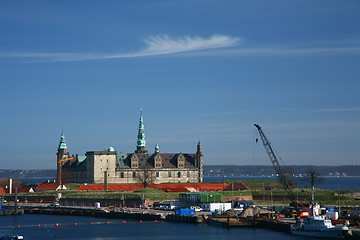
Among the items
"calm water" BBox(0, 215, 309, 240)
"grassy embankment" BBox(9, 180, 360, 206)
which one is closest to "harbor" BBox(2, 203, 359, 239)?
"calm water" BBox(0, 215, 309, 240)

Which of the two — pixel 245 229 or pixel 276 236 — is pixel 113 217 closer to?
pixel 245 229

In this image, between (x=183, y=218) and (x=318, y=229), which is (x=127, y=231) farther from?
(x=318, y=229)

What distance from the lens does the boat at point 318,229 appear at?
318 ft

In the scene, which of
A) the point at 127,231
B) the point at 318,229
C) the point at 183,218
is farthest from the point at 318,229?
the point at 183,218

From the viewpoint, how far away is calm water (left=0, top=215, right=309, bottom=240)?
105194mm

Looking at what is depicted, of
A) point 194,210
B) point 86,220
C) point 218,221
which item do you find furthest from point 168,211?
point 218,221

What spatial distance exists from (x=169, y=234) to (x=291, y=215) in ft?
97.4

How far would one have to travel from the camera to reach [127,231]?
113500 millimetres

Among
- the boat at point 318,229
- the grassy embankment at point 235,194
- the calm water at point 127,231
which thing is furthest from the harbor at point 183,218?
the grassy embankment at point 235,194

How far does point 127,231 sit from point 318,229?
30944 millimetres

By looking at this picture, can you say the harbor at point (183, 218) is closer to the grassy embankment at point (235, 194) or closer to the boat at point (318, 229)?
the boat at point (318, 229)

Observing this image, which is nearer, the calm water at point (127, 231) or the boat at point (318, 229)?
the boat at point (318, 229)

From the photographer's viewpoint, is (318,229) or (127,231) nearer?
(318,229)

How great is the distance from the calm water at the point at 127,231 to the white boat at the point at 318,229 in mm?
1503
